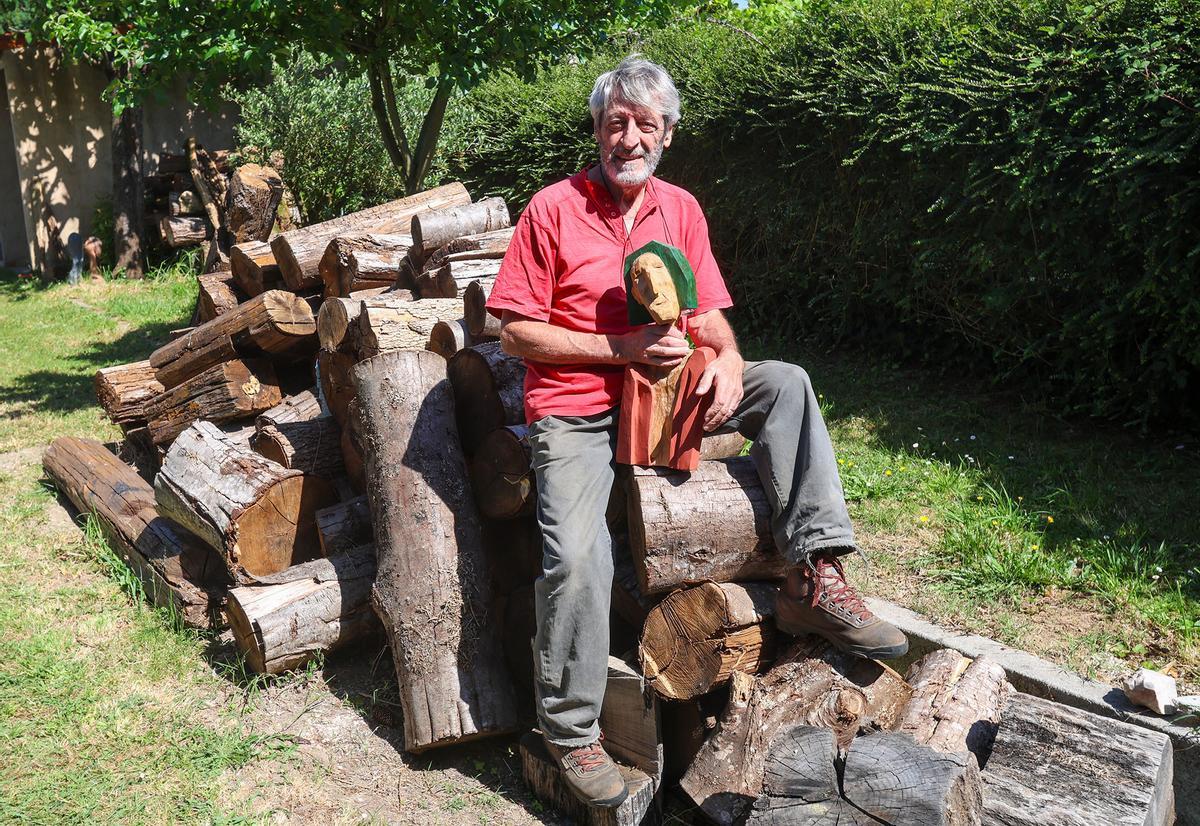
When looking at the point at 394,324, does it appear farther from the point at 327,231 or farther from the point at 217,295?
the point at 217,295

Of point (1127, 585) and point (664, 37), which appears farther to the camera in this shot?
point (664, 37)

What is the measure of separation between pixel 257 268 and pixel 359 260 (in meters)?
0.90

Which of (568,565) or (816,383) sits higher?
(568,565)

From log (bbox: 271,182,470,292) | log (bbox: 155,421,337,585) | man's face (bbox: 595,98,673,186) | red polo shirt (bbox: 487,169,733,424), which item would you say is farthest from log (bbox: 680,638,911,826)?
log (bbox: 271,182,470,292)

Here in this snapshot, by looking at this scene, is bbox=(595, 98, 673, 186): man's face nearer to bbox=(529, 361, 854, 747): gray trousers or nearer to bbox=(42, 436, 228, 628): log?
bbox=(529, 361, 854, 747): gray trousers

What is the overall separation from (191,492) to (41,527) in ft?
4.95

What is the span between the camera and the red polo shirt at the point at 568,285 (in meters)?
3.15

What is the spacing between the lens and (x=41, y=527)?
5008mm

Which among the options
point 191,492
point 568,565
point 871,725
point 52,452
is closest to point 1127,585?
point 871,725

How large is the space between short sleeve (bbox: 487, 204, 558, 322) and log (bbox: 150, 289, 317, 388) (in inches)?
85.6

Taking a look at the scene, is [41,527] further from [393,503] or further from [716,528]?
[716,528]

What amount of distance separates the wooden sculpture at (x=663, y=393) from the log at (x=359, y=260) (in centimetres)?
242

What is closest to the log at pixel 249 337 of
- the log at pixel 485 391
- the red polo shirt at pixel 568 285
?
the log at pixel 485 391

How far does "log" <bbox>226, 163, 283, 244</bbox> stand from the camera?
742 centimetres
